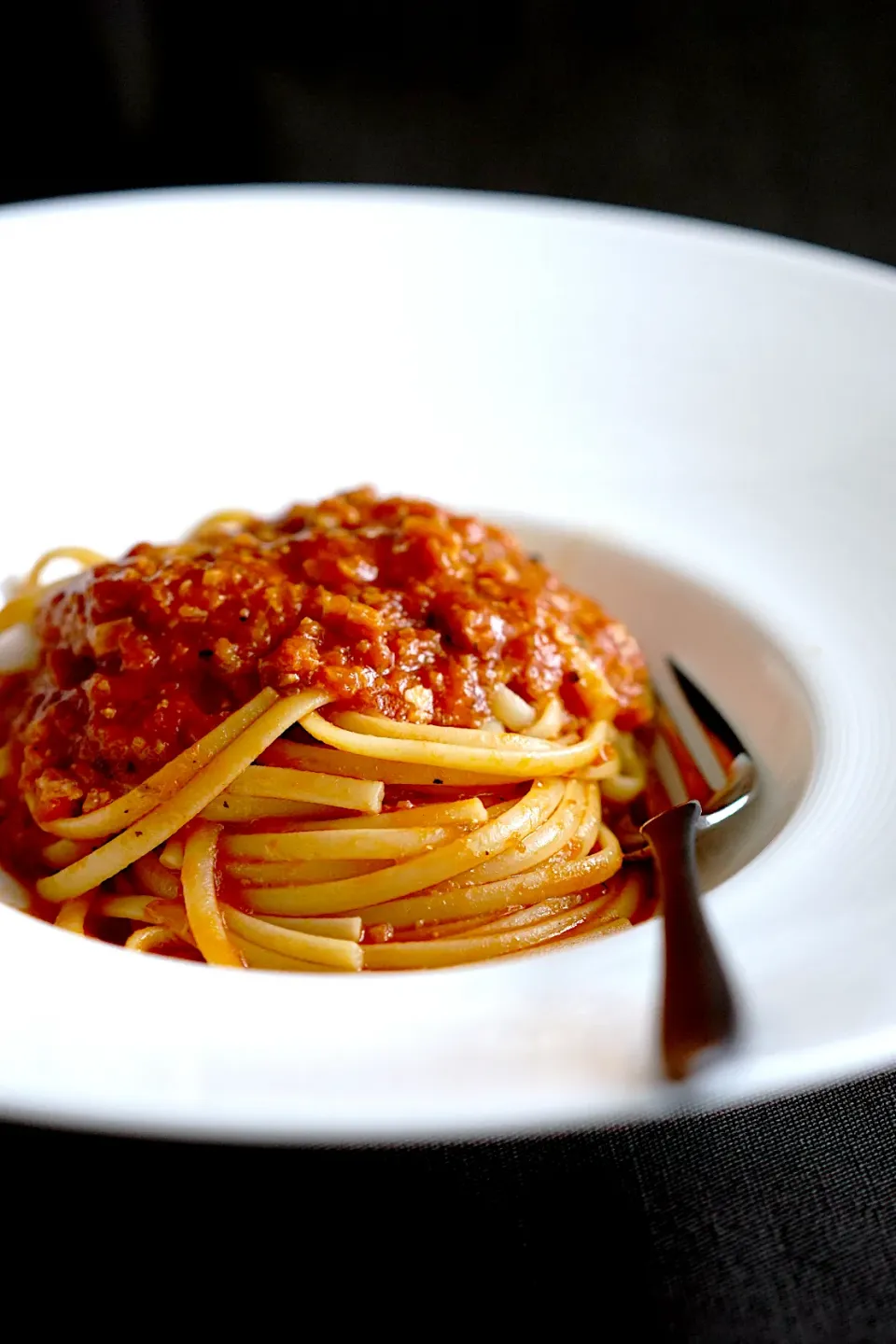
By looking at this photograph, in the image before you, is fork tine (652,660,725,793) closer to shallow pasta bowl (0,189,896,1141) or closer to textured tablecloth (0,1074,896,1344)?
shallow pasta bowl (0,189,896,1141)

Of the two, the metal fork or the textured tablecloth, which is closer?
the metal fork

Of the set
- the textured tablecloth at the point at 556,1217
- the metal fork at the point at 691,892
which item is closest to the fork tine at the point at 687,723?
the metal fork at the point at 691,892

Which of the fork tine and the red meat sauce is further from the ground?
the red meat sauce

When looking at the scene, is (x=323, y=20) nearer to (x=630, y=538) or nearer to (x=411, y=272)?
(x=411, y=272)

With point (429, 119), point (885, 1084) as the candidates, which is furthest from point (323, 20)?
point (885, 1084)

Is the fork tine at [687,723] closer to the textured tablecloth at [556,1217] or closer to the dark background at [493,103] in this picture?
the textured tablecloth at [556,1217]

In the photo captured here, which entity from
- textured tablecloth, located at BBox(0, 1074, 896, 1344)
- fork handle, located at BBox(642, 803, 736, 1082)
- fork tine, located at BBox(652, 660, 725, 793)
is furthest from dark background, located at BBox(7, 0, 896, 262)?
textured tablecloth, located at BBox(0, 1074, 896, 1344)
